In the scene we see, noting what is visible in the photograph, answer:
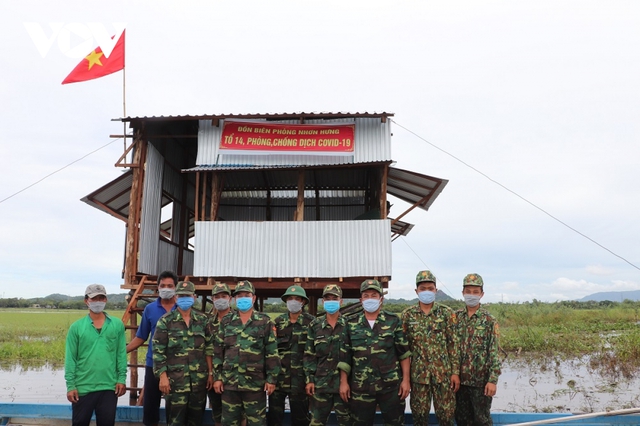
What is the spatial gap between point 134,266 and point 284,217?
A: 18.6 ft

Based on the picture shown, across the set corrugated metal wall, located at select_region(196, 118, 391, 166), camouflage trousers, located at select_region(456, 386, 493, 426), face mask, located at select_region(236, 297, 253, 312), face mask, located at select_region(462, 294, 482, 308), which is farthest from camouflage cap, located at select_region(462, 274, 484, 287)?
corrugated metal wall, located at select_region(196, 118, 391, 166)

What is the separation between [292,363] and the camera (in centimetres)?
524

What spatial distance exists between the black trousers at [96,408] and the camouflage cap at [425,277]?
3.02m

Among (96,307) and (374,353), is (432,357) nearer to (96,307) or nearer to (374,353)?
(374,353)

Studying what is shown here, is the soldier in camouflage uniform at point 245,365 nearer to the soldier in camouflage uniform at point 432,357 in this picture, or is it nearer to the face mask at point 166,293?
the face mask at point 166,293

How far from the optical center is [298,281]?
9.79m

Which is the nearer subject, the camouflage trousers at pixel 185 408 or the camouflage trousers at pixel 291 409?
the camouflage trousers at pixel 185 408

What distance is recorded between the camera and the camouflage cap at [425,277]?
4988 mm

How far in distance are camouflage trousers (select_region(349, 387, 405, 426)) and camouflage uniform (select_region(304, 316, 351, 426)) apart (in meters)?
0.16

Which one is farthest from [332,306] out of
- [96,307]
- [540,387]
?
[540,387]

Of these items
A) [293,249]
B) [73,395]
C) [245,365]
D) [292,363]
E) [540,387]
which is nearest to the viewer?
[73,395]

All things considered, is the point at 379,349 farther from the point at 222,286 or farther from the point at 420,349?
the point at 222,286

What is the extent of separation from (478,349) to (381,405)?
1.06m

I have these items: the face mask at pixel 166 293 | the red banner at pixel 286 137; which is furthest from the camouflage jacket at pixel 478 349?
the red banner at pixel 286 137
